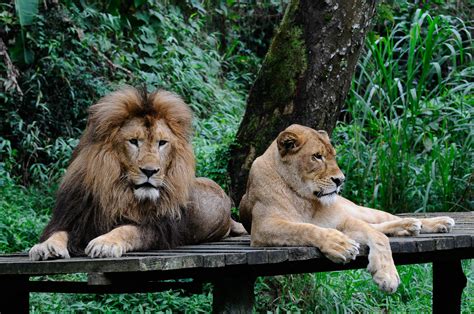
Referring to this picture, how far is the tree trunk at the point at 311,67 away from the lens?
5.08 metres

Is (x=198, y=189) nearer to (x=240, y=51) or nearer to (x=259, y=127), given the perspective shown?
(x=259, y=127)

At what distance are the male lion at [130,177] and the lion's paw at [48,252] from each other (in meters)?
0.05

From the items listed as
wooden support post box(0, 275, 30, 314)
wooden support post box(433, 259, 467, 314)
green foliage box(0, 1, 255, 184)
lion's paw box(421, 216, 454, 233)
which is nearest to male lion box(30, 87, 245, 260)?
wooden support post box(0, 275, 30, 314)

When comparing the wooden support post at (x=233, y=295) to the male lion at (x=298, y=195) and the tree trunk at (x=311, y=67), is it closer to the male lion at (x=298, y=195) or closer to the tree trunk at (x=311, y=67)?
the male lion at (x=298, y=195)

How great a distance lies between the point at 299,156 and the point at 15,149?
463 cm

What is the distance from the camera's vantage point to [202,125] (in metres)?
8.60

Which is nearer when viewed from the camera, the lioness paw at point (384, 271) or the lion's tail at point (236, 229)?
the lioness paw at point (384, 271)

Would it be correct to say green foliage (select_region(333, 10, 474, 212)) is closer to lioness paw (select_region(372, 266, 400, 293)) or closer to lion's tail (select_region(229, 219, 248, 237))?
lion's tail (select_region(229, 219, 248, 237))

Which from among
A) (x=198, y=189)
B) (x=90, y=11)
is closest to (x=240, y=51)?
(x=90, y=11)

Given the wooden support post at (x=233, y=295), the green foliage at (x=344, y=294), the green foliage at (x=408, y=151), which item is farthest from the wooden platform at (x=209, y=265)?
the green foliage at (x=408, y=151)

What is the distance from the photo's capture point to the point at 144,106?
3770mm

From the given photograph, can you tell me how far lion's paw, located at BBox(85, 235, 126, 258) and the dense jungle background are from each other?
1.95 meters

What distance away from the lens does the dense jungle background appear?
18.2 feet

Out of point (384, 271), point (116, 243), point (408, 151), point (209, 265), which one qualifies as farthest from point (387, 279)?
point (408, 151)
